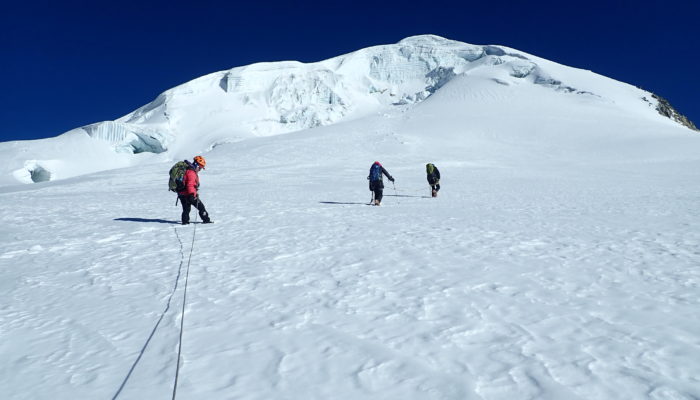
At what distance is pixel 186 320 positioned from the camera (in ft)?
13.1

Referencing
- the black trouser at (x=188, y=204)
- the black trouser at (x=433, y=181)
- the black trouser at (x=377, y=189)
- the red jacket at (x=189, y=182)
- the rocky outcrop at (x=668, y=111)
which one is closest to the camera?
the red jacket at (x=189, y=182)

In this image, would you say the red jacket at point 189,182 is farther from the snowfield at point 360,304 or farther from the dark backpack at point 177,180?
the snowfield at point 360,304

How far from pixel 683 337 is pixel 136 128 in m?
91.1

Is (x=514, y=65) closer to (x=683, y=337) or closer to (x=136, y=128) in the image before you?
(x=136, y=128)

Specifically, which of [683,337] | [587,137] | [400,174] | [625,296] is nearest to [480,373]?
[683,337]

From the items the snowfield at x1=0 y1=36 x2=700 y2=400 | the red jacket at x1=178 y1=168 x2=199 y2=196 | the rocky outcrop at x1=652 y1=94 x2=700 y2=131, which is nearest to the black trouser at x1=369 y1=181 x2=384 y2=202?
the snowfield at x1=0 y1=36 x2=700 y2=400

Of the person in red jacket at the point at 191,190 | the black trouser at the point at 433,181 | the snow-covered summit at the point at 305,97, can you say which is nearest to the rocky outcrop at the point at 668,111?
the snow-covered summit at the point at 305,97

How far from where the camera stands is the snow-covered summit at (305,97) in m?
66.9

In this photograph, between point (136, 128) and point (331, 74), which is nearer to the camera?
point (136, 128)

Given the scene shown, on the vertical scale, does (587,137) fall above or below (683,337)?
above

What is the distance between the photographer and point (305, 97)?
329 ft

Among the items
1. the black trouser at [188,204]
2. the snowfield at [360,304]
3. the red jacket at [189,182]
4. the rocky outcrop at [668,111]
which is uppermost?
the rocky outcrop at [668,111]

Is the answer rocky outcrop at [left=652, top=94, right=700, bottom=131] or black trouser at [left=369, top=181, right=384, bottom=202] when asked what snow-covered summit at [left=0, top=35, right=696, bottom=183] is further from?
black trouser at [left=369, top=181, right=384, bottom=202]

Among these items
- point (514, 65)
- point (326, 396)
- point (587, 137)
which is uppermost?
point (514, 65)
